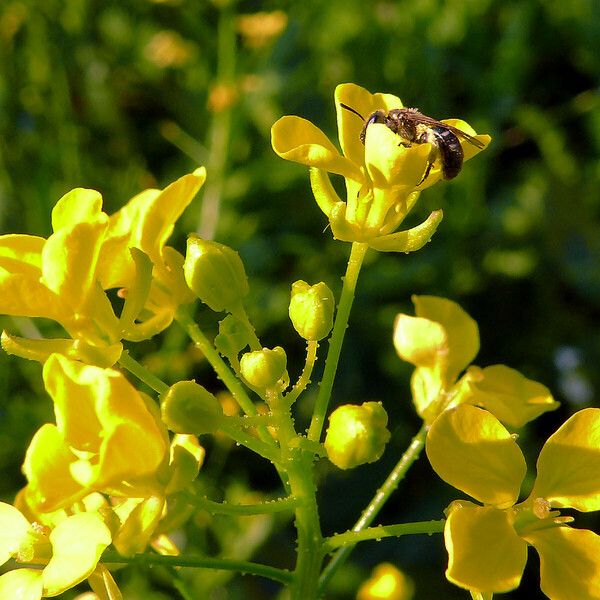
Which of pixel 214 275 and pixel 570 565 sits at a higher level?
pixel 214 275

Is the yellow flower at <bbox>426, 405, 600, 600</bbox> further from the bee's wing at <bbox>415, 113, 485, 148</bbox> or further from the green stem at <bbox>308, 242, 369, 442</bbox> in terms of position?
the bee's wing at <bbox>415, 113, 485, 148</bbox>

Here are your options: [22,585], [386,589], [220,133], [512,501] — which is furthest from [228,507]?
[220,133]

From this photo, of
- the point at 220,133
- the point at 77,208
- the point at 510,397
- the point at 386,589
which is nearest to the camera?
the point at 77,208

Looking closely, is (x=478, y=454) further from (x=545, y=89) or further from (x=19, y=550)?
(x=545, y=89)

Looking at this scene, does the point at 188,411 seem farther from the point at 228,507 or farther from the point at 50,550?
the point at 50,550

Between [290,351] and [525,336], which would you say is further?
[525,336]

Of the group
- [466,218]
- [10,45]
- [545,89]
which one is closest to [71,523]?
[466,218]

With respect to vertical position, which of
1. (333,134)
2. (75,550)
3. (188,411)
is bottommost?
(333,134)
